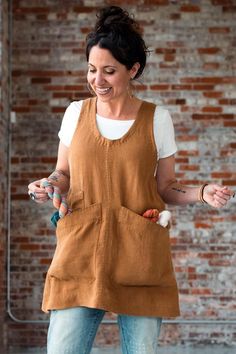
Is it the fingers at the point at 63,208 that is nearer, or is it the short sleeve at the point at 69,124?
the fingers at the point at 63,208

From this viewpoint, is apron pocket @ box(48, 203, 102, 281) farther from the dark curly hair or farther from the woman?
the dark curly hair

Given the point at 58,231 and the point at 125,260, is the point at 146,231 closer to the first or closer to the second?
the point at 125,260

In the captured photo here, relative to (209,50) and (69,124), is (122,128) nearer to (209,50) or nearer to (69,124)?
(69,124)

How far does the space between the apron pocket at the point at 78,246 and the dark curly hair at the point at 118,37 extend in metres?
0.46

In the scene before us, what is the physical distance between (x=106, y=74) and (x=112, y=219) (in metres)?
0.44

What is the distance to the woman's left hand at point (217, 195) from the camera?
7.00 feet

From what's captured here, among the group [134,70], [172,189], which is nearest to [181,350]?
[172,189]

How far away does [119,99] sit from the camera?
7.25 ft

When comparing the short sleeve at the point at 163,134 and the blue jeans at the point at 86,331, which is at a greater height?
the short sleeve at the point at 163,134

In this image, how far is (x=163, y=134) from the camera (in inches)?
86.7

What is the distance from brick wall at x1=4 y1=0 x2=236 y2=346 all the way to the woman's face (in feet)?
10.6

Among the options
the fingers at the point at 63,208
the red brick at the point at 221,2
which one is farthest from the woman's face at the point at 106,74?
the red brick at the point at 221,2

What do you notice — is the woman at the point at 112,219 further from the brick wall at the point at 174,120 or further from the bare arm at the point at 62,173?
the brick wall at the point at 174,120

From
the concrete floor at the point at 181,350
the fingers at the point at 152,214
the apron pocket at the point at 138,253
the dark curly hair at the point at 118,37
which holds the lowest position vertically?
the concrete floor at the point at 181,350
